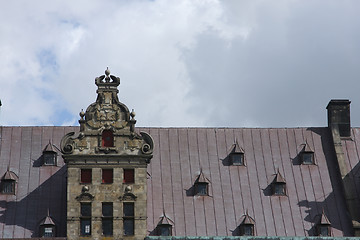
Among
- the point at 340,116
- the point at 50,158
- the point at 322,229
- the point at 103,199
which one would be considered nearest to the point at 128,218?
the point at 103,199

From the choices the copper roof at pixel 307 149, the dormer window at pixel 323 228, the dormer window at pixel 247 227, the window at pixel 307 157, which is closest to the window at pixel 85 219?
the dormer window at pixel 247 227

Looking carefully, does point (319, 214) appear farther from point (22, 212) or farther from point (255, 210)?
point (22, 212)

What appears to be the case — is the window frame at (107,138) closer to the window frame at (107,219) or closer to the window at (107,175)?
the window at (107,175)

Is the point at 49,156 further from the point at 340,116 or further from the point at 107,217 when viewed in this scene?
the point at 340,116

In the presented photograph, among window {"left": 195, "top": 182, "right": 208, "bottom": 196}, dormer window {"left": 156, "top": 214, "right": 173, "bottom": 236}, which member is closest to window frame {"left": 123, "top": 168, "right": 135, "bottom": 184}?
dormer window {"left": 156, "top": 214, "right": 173, "bottom": 236}

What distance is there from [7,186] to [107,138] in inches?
346

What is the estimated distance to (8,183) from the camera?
78.8 metres

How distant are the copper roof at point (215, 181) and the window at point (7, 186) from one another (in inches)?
19.5

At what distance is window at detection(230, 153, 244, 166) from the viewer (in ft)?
271

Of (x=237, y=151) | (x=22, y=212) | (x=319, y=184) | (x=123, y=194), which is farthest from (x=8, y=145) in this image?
(x=319, y=184)

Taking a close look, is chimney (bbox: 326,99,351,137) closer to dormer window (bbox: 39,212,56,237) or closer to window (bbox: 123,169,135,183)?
window (bbox: 123,169,135,183)

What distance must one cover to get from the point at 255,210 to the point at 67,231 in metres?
14.4

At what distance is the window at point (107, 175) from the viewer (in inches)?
2964

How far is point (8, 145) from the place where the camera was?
270 ft
